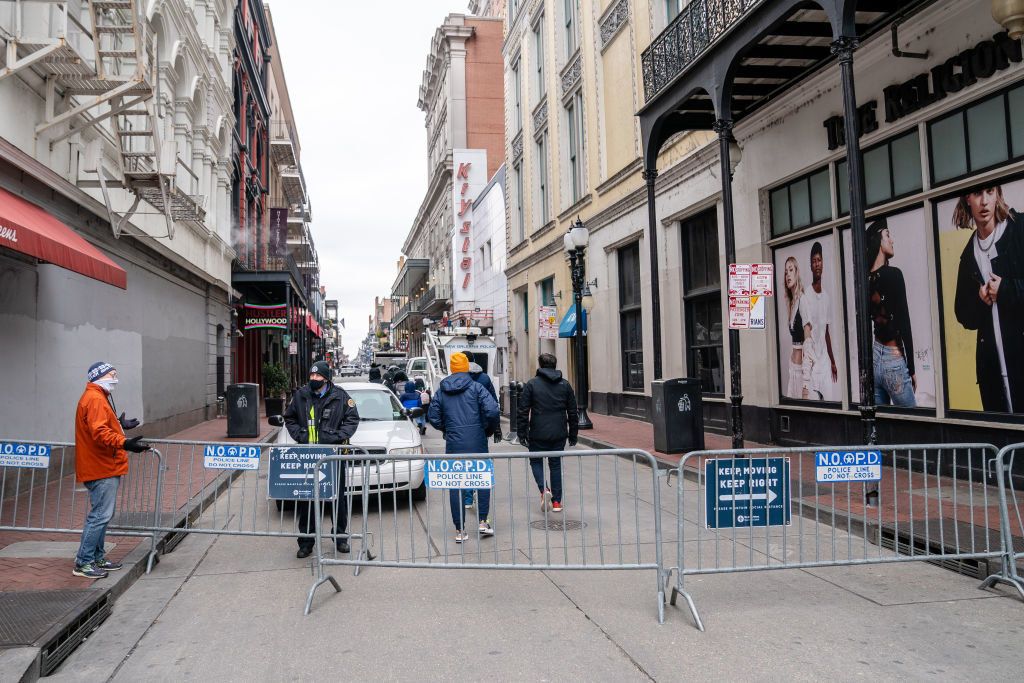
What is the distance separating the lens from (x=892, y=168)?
951 cm

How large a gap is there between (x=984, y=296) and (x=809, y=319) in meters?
3.31

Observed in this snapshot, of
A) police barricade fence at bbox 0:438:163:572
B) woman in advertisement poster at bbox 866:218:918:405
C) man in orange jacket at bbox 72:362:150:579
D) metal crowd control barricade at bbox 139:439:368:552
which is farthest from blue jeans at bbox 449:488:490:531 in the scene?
woman in advertisement poster at bbox 866:218:918:405

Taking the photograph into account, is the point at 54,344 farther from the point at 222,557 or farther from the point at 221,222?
the point at 221,222

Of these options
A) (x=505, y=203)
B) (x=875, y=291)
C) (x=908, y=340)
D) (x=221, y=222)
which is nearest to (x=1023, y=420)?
(x=908, y=340)

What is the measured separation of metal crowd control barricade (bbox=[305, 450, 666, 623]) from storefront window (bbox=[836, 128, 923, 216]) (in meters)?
5.12

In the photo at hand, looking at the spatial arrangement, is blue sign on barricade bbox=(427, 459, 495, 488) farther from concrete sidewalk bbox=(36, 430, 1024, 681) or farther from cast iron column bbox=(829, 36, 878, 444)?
cast iron column bbox=(829, 36, 878, 444)

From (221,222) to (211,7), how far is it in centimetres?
612

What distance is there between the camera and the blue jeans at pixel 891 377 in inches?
364

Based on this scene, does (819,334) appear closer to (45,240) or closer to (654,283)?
(654,283)

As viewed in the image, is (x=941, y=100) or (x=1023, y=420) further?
(x=941, y=100)

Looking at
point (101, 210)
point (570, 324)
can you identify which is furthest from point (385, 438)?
point (570, 324)

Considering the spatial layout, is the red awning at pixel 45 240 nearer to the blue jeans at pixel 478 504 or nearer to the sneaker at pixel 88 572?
the sneaker at pixel 88 572

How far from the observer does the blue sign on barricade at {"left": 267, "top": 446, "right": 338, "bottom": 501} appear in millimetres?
6000

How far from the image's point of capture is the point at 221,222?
21484mm
